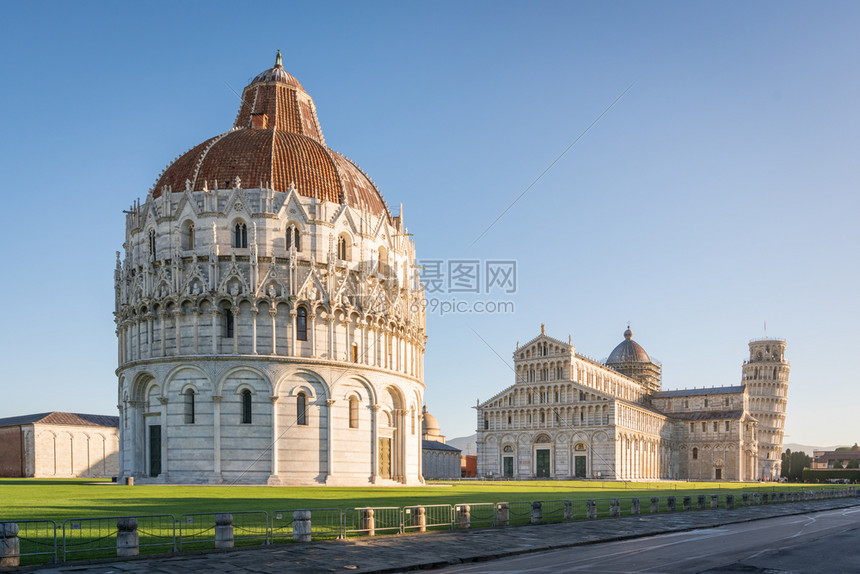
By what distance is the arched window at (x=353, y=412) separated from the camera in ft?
190

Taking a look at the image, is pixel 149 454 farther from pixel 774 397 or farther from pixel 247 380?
pixel 774 397

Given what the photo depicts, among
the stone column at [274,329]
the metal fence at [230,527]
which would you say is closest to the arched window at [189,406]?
the stone column at [274,329]

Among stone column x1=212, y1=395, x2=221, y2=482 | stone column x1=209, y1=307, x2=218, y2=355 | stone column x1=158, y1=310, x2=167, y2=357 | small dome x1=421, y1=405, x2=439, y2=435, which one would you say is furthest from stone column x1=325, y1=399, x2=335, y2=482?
small dome x1=421, y1=405, x2=439, y2=435

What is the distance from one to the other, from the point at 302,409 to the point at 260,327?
641 cm

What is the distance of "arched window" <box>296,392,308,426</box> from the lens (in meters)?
55.3

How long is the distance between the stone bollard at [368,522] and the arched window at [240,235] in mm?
36532

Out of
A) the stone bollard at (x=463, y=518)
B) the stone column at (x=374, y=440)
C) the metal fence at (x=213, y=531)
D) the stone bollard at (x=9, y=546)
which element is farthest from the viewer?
the stone column at (x=374, y=440)

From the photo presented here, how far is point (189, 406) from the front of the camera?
54500 millimetres

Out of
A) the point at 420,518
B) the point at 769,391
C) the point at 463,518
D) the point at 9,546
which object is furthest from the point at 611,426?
the point at 9,546

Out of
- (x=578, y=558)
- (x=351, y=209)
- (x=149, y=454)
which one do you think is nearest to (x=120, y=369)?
(x=149, y=454)

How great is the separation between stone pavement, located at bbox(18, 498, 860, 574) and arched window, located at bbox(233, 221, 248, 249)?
1393 inches

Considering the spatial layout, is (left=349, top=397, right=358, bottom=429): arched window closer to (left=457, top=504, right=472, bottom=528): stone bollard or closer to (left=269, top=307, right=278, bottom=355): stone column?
(left=269, top=307, right=278, bottom=355): stone column

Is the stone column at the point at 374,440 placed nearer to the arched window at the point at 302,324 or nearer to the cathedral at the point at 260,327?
the cathedral at the point at 260,327

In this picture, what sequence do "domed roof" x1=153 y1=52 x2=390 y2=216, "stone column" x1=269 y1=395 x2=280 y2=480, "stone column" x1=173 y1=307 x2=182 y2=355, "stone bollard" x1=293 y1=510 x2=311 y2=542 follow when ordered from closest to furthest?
"stone bollard" x1=293 y1=510 x2=311 y2=542 < "stone column" x1=269 y1=395 x2=280 y2=480 < "stone column" x1=173 y1=307 x2=182 y2=355 < "domed roof" x1=153 y1=52 x2=390 y2=216
